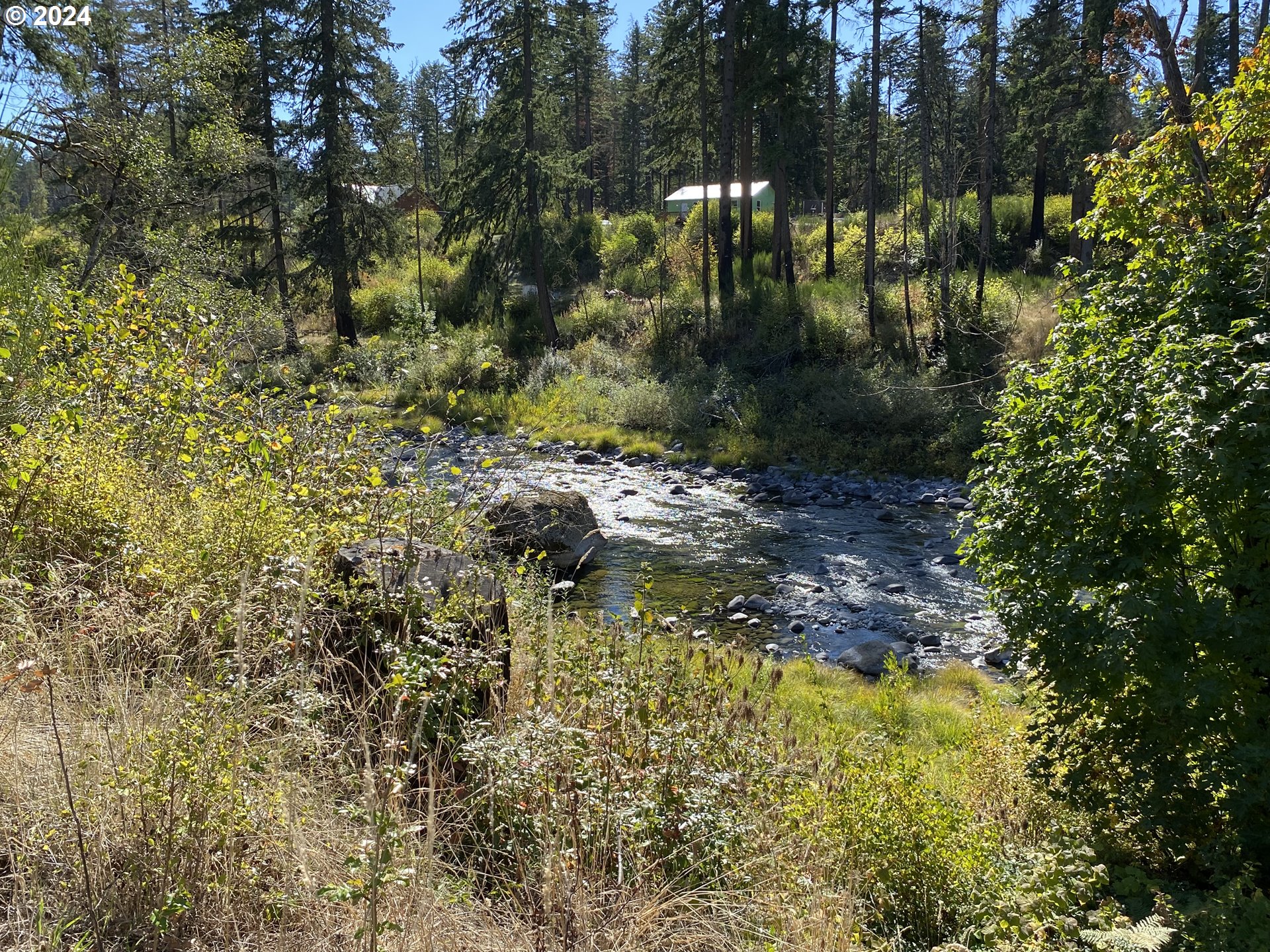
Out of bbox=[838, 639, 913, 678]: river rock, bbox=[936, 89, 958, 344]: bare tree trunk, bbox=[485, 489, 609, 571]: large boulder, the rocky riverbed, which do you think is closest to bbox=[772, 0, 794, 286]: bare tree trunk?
bbox=[936, 89, 958, 344]: bare tree trunk

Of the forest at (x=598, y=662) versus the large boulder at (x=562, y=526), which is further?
the large boulder at (x=562, y=526)

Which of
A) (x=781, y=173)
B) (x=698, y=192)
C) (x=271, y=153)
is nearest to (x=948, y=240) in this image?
(x=781, y=173)

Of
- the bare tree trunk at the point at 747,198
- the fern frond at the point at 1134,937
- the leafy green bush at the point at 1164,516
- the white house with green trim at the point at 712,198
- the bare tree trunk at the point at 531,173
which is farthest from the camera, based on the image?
the white house with green trim at the point at 712,198

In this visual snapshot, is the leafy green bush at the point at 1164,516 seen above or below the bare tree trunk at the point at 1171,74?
below

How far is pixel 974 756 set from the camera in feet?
18.6

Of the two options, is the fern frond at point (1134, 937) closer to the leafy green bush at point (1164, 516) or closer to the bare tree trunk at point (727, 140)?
the leafy green bush at point (1164, 516)

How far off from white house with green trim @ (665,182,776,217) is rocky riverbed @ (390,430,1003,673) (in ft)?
78.8

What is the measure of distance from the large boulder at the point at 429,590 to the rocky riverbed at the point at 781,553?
1.87ft

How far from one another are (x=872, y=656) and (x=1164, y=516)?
5.13 m

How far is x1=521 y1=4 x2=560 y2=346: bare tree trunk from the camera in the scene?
78.9 ft

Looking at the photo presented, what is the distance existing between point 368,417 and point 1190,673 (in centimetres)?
528

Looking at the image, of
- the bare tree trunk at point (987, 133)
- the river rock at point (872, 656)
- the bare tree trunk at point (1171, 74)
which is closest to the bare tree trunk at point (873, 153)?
the bare tree trunk at point (987, 133)

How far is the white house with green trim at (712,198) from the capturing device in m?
39.2

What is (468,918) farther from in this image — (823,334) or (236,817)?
(823,334)
